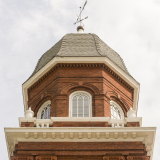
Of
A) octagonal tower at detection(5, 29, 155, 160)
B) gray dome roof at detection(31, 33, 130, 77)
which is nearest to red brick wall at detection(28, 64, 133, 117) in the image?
octagonal tower at detection(5, 29, 155, 160)

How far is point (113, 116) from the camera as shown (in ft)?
95.2

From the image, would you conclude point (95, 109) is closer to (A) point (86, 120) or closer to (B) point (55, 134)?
(A) point (86, 120)

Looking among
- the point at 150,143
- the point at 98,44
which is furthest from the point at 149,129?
the point at 98,44

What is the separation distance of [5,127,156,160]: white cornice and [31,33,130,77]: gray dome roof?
5781 mm

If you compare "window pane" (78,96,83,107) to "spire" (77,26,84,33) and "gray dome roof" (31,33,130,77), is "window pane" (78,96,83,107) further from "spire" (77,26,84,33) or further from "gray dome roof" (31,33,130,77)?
"spire" (77,26,84,33)

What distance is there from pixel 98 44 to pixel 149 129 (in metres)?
7.96

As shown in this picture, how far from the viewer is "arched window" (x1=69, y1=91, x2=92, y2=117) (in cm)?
2817

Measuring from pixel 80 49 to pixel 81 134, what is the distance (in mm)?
7093

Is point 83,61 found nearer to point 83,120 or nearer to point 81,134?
point 83,120

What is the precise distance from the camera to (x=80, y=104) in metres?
28.6

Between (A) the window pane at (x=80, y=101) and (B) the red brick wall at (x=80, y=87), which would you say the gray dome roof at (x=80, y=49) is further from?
(A) the window pane at (x=80, y=101)

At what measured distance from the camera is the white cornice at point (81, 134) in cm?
2562

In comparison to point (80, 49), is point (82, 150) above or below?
below

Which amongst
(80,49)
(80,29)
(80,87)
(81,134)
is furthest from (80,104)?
(80,29)
